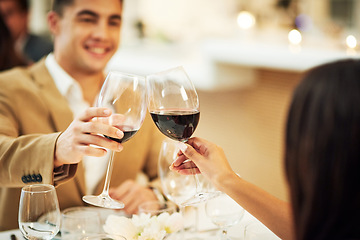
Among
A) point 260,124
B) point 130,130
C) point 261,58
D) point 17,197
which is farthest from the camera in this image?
point 260,124

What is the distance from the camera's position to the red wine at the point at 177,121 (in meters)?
1.24

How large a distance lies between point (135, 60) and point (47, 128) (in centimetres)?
351

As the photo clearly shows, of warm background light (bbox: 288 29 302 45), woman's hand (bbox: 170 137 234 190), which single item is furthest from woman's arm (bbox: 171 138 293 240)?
warm background light (bbox: 288 29 302 45)

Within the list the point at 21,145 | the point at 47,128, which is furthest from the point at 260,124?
the point at 21,145

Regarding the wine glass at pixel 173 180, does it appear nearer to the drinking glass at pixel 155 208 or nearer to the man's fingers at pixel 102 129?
the drinking glass at pixel 155 208

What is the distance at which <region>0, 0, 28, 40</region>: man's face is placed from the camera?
4160 millimetres

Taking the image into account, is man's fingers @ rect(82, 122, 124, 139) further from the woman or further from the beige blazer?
the woman

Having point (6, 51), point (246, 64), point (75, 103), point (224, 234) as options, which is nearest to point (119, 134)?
point (224, 234)

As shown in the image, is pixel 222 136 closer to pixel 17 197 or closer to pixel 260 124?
pixel 260 124

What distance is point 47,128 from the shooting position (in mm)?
1896

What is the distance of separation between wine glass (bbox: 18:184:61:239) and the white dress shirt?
774mm

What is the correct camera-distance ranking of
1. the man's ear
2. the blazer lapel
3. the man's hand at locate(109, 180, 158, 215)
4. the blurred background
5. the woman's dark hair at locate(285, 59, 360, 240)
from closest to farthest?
the woman's dark hair at locate(285, 59, 360, 240) < the man's hand at locate(109, 180, 158, 215) < the blazer lapel < the man's ear < the blurred background

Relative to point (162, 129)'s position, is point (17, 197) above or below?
below

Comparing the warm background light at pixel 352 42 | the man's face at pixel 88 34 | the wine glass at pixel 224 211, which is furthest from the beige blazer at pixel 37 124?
the warm background light at pixel 352 42
